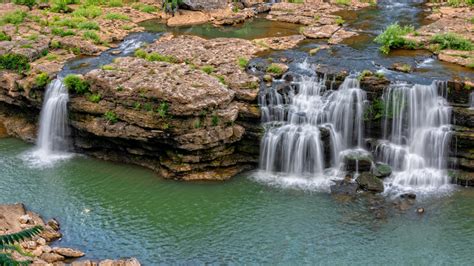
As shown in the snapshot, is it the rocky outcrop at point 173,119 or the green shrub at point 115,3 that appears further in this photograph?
the green shrub at point 115,3

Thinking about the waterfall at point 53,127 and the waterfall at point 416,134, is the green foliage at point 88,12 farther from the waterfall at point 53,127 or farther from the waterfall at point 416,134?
the waterfall at point 416,134

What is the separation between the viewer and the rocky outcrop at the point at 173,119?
74.9ft

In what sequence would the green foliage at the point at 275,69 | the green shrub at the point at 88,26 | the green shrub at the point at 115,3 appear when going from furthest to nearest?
the green shrub at the point at 115,3 < the green shrub at the point at 88,26 < the green foliage at the point at 275,69

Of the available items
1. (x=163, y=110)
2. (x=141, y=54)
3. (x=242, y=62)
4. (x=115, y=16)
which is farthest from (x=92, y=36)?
(x=163, y=110)

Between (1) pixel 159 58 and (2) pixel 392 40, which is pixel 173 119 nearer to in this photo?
(1) pixel 159 58

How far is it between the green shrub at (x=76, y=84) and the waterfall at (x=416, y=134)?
13.4 meters

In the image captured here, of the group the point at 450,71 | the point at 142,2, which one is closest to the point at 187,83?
the point at 450,71

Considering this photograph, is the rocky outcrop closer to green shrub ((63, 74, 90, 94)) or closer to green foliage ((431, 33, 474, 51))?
green shrub ((63, 74, 90, 94))

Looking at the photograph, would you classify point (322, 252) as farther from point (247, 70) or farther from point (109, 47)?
point (109, 47)

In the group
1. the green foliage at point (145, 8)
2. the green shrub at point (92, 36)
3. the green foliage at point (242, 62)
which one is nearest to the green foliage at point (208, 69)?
the green foliage at point (242, 62)

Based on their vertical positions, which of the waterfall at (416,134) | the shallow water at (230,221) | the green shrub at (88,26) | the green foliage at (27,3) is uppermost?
the green foliage at (27,3)

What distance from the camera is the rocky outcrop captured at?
74.9 feet

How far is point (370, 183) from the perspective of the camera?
21953 mm

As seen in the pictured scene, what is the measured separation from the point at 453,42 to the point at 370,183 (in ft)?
34.4
